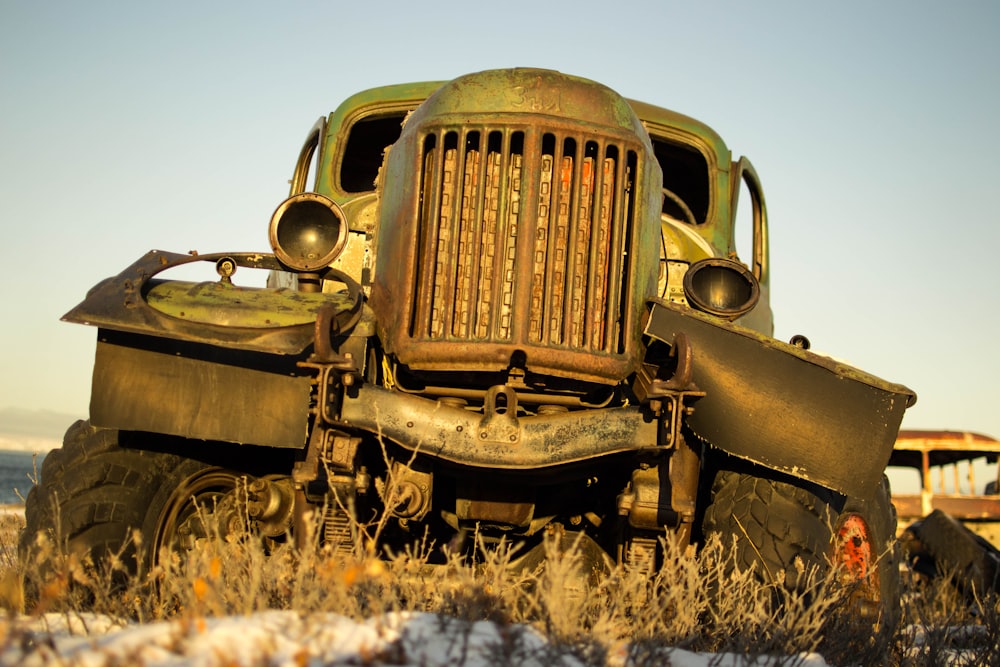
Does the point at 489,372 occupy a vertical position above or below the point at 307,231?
below

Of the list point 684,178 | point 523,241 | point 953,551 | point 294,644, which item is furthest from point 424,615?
point 953,551

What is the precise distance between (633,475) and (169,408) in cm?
181

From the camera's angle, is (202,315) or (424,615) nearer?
(424,615)

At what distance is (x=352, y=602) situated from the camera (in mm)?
2918

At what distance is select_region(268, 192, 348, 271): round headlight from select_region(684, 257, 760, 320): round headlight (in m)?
1.47

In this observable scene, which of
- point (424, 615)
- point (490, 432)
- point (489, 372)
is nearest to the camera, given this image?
point (424, 615)

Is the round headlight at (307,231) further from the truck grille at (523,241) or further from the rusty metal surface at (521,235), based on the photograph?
the truck grille at (523,241)

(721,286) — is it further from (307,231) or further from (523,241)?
(307,231)

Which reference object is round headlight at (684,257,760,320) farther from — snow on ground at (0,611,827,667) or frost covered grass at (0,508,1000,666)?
snow on ground at (0,611,827,667)

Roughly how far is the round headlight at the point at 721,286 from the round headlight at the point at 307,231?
1467 mm

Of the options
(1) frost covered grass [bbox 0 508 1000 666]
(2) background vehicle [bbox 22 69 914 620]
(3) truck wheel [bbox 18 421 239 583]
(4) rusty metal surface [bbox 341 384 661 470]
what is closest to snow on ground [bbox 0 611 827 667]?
(1) frost covered grass [bbox 0 508 1000 666]

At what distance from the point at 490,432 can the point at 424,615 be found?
101 centimetres

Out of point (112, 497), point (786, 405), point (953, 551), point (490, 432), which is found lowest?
point (953, 551)

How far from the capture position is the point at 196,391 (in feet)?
13.8
